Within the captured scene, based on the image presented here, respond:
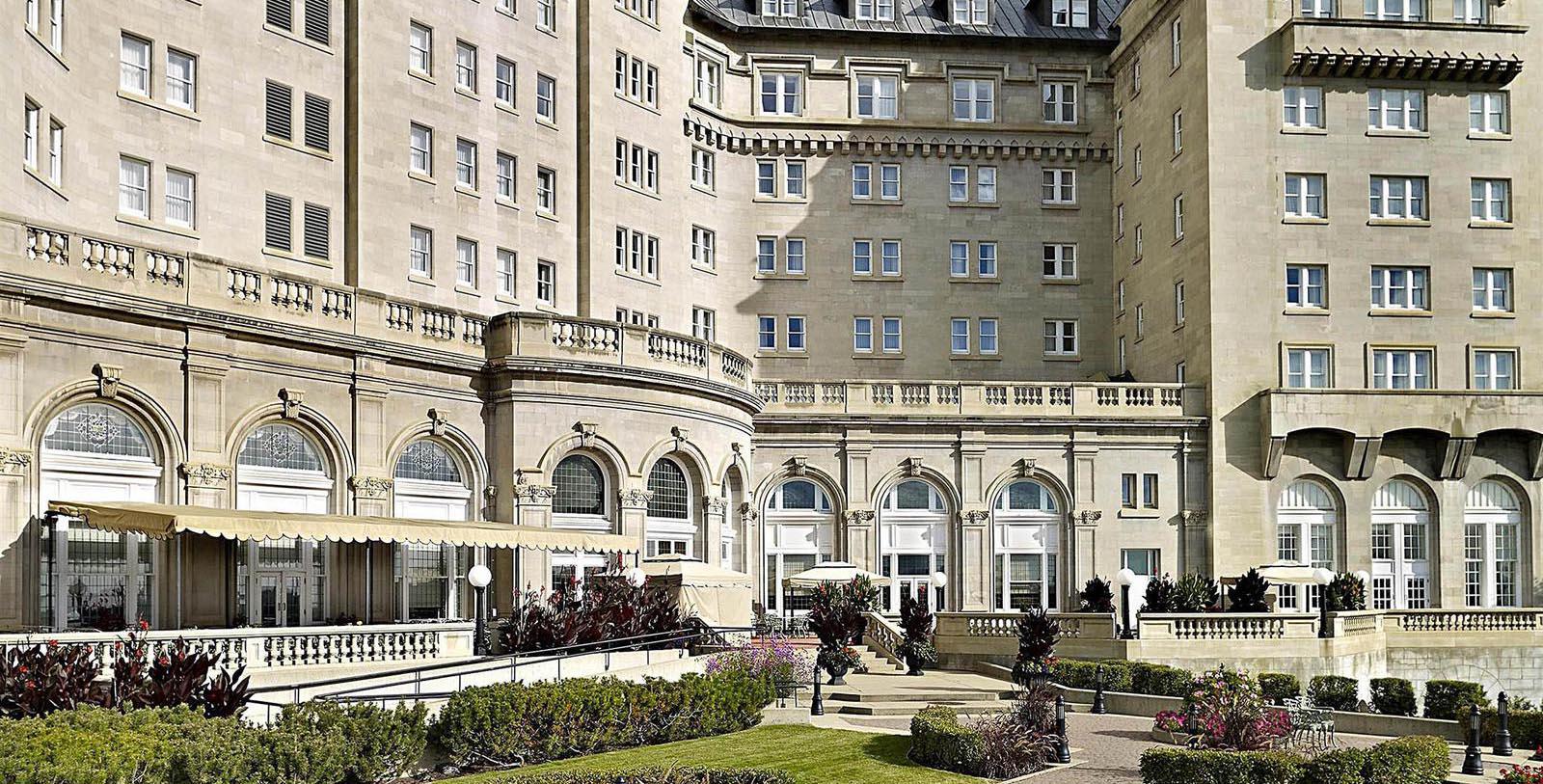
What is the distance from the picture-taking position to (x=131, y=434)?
36.0 m

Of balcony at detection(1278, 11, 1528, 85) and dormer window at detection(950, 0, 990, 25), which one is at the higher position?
A: dormer window at detection(950, 0, 990, 25)

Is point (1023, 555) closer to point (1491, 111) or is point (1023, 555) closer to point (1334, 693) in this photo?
point (1334, 693)

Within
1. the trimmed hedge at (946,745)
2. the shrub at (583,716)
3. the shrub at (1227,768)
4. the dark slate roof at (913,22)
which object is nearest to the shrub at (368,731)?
the shrub at (583,716)

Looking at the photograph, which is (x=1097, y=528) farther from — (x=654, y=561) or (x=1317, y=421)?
(x=654, y=561)

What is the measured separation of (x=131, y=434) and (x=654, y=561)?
14608 millimetres

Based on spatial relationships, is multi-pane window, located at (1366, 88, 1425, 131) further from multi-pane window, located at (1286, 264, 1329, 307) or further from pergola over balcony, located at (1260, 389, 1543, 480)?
pergola over balcony, located at (1260, 389, 1543, 480)

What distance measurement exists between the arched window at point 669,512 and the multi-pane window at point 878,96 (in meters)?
24.8

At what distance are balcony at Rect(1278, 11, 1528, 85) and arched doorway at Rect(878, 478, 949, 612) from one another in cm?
2060

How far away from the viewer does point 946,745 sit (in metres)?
28.2

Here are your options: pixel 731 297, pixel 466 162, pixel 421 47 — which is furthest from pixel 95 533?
pixel 731 297

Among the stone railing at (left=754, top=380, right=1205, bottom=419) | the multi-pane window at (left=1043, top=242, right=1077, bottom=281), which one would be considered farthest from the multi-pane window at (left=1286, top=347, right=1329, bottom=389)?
the multi-pane window at (left=1043, top=242, right=1077, bottom=281)

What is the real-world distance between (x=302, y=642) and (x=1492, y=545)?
4574 cm

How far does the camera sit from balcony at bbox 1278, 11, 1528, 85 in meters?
60.2

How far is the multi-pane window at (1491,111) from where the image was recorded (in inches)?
2431
